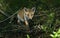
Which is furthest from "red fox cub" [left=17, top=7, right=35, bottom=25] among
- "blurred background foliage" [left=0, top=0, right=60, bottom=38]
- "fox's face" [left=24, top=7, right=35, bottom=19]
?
"blurred background foliage" [left=0, top=0, right=60, bottom=38]

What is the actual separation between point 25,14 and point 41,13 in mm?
412

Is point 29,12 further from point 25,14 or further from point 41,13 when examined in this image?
point 41,13

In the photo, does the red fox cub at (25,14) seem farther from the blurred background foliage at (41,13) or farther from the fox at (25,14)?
the blurred background foliage at (41,13)

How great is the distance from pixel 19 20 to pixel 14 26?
277mm

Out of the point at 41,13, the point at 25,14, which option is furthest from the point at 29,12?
the point at 41,13

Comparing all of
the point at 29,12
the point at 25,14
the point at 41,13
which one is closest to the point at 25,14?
the point at 25,14

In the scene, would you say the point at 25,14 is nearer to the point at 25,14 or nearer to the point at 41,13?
the point at 25,14

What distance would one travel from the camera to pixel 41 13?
5051 mm

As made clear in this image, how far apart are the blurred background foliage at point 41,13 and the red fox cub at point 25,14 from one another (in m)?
0.13

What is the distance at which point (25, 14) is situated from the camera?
5.15m

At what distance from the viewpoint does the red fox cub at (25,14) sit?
4.99 metres

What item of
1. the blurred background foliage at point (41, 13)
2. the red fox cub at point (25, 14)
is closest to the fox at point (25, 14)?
the red fox cub at point (25, 14)

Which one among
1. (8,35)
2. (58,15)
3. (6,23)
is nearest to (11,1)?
(6,23)

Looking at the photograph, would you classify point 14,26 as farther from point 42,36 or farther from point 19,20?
point 42,36
